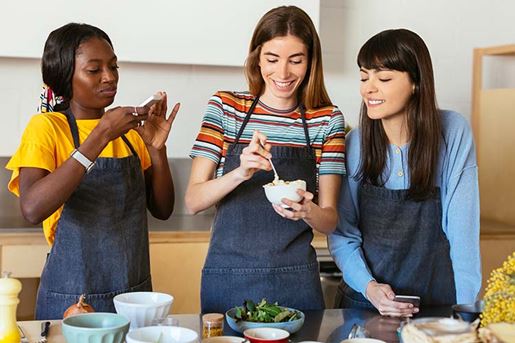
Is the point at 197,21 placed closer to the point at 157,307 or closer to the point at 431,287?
the point at 431,287

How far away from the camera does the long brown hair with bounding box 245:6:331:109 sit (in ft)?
7.14

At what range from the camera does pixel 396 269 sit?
2.24 metres

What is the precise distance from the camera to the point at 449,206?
2230mm

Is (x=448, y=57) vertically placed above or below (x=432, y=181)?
above

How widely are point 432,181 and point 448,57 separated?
6.58 feet

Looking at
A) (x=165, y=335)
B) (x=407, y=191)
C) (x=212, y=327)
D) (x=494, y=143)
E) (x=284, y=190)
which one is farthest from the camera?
(x=494, y=143)

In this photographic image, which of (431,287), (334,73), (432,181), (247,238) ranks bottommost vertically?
(431,287)

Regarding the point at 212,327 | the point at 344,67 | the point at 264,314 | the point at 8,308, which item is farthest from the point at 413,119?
the point at 344,67

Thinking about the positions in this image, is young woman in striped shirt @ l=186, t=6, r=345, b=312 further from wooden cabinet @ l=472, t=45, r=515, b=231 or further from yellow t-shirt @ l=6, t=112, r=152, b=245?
wooden cabinet @ l=472, t=45, r=515, b=231

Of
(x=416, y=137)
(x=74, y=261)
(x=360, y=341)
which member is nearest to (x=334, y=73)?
(x=416, y=137)

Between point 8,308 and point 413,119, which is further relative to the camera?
point 413,119

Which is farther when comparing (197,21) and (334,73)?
(334,73)

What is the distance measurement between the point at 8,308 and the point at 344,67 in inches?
108

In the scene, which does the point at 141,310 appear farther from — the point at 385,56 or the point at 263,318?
the point at 385,56
